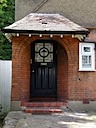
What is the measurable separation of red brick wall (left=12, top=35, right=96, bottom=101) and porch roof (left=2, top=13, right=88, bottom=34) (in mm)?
539

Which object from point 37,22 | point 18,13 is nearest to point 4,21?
point 18,13

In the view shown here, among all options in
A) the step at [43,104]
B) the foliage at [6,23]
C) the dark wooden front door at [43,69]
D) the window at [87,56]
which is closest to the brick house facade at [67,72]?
the window at [87,56]

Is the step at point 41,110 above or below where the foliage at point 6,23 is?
below

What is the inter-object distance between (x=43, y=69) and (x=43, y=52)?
77 cm

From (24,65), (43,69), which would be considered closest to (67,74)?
(43,69)

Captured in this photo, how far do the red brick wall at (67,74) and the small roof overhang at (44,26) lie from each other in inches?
21.2

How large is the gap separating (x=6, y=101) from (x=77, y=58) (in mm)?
4135

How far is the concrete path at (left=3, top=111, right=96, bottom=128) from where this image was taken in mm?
9117

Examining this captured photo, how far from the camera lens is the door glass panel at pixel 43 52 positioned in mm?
13758

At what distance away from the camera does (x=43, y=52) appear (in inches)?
543

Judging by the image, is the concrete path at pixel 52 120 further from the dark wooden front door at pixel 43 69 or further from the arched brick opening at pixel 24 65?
the dark wooden front door at pixel 43 69

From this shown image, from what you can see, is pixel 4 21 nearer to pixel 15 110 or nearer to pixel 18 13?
pixel 18 13

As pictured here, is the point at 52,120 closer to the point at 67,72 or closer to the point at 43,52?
the point at 67,72

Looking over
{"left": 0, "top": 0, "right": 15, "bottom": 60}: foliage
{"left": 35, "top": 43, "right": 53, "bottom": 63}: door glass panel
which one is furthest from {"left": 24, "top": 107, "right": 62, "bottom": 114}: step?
{"left": 0, "top": 0, "right": 15, "bottom": 60}: foliage
